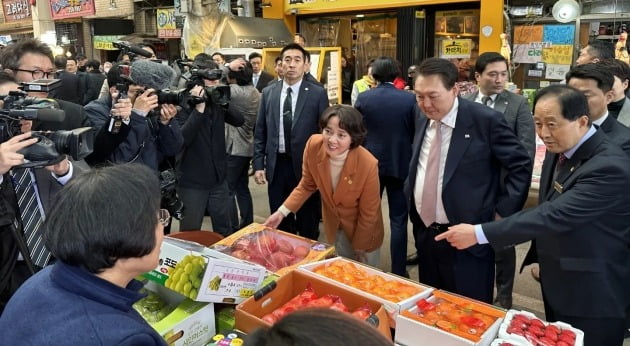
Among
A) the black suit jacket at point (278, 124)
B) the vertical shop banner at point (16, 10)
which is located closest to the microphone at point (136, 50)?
the black suit jacket at point (278, 124)

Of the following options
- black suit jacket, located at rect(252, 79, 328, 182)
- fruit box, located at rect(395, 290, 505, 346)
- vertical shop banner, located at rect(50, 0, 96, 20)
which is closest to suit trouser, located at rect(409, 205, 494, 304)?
fruit box, located at rect(395, 290, 505, 346)

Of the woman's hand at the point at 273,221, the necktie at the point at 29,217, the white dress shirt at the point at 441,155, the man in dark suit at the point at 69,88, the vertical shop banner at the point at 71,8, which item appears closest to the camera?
the necktie at the point at 29,217

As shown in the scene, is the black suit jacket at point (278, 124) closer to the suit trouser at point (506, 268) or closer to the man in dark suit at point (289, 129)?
the man in dark suit at point (289, 129)

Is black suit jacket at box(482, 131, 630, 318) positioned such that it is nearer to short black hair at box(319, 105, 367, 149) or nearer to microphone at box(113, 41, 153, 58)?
short black hair at box(319, 105, 367, 149)

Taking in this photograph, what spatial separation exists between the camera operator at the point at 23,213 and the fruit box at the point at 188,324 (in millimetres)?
650

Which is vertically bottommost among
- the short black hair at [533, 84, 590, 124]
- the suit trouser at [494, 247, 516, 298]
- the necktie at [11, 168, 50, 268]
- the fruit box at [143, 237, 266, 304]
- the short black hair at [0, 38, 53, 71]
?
the suit trouser at [494, 247, 516, 298]

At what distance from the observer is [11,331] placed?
1.05 m

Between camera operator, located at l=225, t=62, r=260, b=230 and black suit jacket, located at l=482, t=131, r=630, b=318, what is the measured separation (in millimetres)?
2615

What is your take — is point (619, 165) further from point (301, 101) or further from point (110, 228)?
point (301, 101)

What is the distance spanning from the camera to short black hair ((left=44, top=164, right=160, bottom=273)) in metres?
1.08

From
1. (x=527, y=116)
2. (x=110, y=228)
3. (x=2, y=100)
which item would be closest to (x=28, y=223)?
(x=2, y=100)

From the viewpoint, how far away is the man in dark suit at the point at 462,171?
7.65 ft

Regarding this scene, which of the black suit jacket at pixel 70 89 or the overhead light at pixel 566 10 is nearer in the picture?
the overhead light at pixel 566 10

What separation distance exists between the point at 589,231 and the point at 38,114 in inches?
81.8
